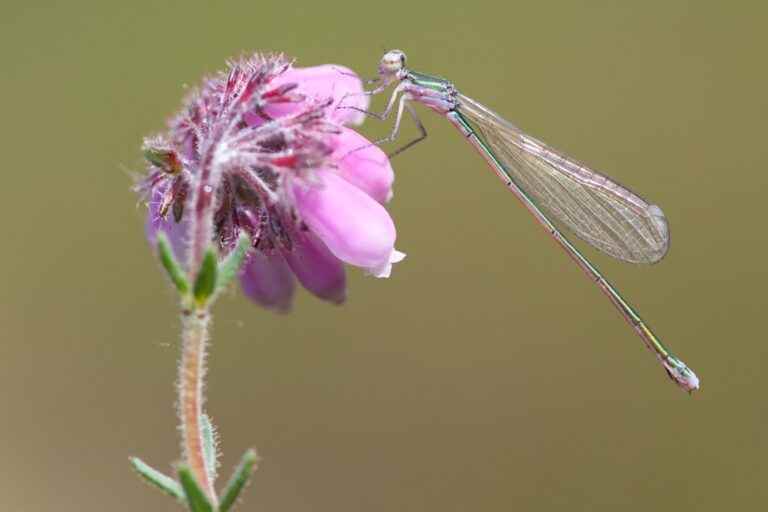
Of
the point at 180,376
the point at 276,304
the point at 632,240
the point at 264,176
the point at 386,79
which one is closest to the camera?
the point at 180,376

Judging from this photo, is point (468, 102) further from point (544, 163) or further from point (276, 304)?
point (276, 304)

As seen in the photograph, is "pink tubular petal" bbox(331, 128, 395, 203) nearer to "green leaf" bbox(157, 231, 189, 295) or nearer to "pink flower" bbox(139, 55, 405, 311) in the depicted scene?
"pink flower" bbox(139, 55, 405, 311)

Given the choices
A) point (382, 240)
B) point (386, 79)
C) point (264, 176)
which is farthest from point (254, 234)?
point (386, 79)

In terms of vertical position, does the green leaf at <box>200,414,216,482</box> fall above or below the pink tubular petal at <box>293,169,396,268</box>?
below

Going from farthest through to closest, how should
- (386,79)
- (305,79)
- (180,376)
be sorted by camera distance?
(386,79), (305,79), (180,376)

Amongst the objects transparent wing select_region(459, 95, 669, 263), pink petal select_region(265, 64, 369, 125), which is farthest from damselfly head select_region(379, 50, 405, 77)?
pink petal select_region(265, 64, 369, 125)

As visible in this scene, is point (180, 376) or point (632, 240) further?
point (632, 240)

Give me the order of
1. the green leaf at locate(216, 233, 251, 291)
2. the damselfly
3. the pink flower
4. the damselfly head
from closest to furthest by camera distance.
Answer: the green leaf at locate(216, 233, 251, 291), the pink flower, the damselfly head, the damselfly
